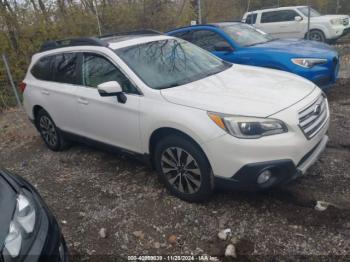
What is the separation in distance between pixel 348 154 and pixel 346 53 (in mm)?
8510

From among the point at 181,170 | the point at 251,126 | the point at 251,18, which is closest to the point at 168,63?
the point at 181,170

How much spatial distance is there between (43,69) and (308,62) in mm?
4291

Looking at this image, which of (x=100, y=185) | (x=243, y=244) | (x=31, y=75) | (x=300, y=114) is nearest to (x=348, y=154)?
(x=300, y=114)

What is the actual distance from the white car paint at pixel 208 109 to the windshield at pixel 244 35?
2.63 m

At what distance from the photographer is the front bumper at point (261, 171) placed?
3051 millimetres

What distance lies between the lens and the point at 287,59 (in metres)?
6.02

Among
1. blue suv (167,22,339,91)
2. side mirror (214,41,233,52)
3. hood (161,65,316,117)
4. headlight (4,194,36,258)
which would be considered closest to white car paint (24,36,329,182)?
hood (161,65,316,117)

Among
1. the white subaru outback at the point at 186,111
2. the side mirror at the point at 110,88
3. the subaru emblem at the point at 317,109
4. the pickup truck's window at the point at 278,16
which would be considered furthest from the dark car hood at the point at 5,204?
the pickup truck's window at the point at 278,16

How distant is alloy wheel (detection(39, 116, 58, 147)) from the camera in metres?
5.38

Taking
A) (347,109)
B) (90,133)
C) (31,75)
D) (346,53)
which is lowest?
(346,53)

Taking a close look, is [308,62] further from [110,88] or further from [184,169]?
[110,88]

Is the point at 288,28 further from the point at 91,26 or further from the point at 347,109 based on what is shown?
the point at 347,109

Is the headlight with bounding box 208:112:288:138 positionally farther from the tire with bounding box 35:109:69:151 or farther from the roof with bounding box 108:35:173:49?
the tire with bounding box 35:109:69:151

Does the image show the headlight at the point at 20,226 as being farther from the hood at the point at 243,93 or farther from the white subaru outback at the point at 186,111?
the hood at the point at 243,93
